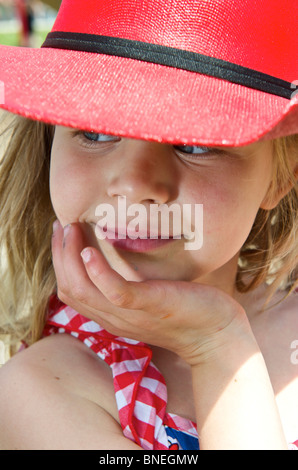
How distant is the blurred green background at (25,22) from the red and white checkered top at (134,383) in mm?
5407

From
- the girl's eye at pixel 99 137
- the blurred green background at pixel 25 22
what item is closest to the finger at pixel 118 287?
the girl's eye at pixel 99 137

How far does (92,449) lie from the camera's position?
1119 millimetres

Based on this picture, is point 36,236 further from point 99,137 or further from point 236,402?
point 236,402

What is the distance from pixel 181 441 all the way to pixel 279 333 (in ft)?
1.47

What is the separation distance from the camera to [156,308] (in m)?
A: 1.10

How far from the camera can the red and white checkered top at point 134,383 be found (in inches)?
47.3

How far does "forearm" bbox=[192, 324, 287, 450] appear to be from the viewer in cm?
109

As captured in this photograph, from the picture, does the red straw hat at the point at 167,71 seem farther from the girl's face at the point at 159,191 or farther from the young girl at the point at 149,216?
the girl's face at the point at 159,191

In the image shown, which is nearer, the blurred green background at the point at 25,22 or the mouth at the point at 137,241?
the mouth at the point at 137,241

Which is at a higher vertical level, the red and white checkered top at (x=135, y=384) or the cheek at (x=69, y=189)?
the cheek at (x=69, y=189)

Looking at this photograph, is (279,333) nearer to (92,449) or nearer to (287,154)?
(287,154)

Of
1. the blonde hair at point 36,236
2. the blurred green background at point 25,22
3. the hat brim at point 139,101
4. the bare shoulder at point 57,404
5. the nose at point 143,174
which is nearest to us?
the hat brim at point 139,101

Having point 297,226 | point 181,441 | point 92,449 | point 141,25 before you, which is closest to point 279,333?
point 297,226

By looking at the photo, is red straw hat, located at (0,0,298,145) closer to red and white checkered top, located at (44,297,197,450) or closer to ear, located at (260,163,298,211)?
ear, located at (260,163,298,211)
